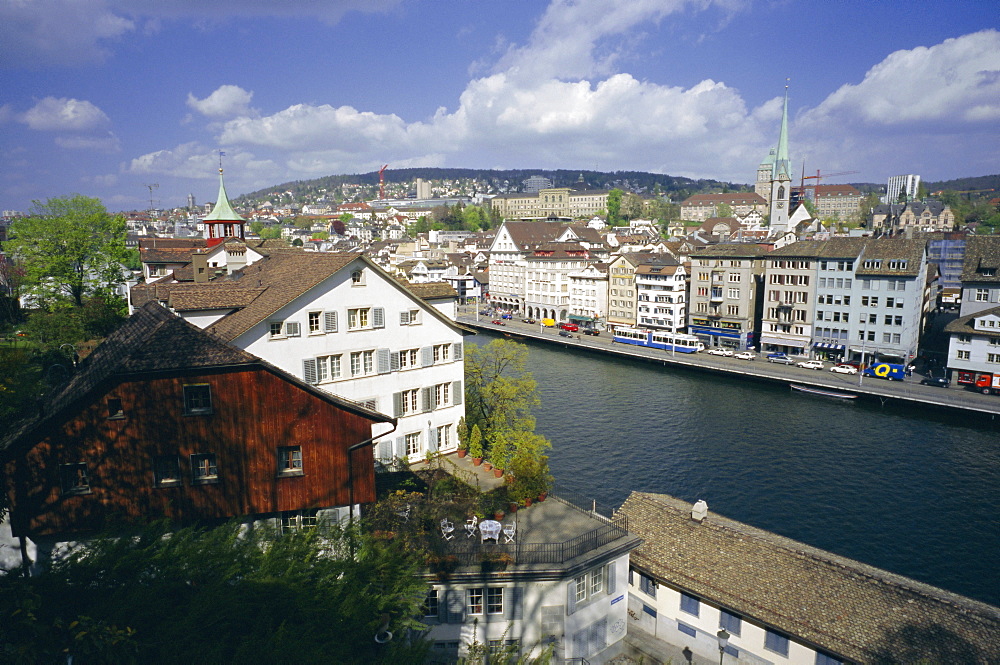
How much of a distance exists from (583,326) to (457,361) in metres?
67.7

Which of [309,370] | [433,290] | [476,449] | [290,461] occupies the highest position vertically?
[433,290]

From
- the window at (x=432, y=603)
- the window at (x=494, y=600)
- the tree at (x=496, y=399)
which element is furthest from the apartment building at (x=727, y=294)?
the window at (x=432, y=603)

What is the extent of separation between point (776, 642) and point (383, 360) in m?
17.6

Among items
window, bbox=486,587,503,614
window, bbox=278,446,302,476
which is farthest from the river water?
window, bbox=278,446,302,476

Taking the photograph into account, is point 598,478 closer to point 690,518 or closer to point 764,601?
point 690,518

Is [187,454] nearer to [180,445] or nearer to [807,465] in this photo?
[180,445]

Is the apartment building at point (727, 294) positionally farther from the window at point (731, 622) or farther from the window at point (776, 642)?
the window at point (776, 642)

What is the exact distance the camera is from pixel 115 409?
14.7 metres

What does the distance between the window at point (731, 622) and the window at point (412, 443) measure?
1384 centimetres

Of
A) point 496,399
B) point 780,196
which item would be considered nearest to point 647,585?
point 496,399

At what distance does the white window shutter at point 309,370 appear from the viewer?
24.6 metres

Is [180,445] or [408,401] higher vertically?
[180,445]

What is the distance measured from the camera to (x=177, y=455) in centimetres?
1527

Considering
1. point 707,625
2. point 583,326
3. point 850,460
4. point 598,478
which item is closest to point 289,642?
point 707,625
